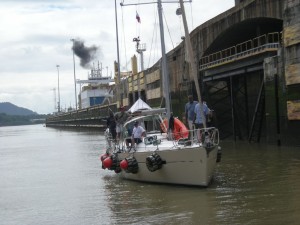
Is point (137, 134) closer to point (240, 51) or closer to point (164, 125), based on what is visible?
point (164, 125)

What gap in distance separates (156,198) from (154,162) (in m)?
1.47

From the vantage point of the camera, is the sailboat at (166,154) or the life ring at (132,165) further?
the life ring at (132,165)

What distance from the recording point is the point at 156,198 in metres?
13.8

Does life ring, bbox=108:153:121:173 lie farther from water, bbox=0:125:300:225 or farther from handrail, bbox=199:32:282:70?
handrail, bbox=199:32:282:70

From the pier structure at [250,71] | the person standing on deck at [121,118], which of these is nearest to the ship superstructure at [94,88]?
the pier structure at [250,71]

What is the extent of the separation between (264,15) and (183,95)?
14.4m

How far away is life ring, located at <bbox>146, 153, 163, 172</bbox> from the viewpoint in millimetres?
14922

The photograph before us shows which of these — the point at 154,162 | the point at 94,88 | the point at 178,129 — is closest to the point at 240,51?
the point at 178,129

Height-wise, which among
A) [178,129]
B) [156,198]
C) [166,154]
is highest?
[178,129]

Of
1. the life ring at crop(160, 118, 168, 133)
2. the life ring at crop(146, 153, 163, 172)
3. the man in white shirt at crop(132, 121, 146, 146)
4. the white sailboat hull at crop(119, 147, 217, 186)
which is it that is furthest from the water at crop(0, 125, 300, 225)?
the life ring at crop(160, 118, 168, 133)

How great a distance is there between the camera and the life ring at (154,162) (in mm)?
14922

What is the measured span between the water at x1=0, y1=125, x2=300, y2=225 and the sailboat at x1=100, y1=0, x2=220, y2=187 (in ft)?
1.17

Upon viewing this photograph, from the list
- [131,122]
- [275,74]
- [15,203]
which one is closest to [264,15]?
[275,74]

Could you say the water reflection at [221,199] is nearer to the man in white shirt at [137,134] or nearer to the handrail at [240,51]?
the man in white shirt at [137,134]
